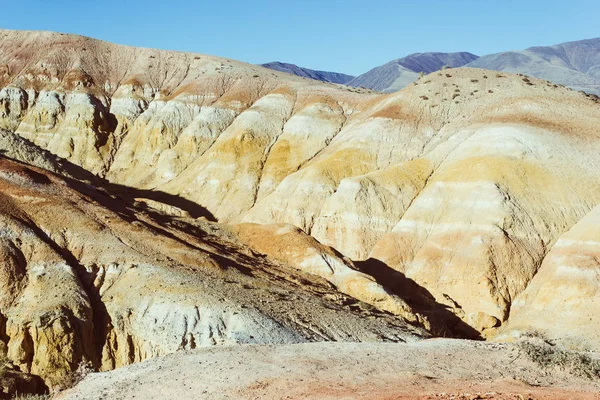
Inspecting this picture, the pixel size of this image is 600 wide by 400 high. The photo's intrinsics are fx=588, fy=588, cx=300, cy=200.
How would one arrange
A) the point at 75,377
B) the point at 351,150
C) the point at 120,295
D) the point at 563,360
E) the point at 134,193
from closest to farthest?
the point at 563,360 < the point at 75,377 < the point at 120,295 < the point at 351,150 < the point at 134,193

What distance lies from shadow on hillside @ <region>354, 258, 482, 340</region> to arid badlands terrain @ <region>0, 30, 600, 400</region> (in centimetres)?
17

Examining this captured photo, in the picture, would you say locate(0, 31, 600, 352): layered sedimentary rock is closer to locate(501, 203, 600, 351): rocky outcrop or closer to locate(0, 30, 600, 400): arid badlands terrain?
locate(0, 30, 600, 400): arid badlands terrain

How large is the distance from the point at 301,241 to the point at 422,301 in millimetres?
8115

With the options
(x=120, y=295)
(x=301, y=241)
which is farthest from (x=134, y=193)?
(x=120, y=295)

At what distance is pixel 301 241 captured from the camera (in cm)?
3453

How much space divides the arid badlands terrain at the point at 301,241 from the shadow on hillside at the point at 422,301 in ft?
0.55

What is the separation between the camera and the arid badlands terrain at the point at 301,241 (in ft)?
50.8

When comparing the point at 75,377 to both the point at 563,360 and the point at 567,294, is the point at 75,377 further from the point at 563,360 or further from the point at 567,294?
the point at 567,294

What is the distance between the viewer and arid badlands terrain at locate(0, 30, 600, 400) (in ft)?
50.8

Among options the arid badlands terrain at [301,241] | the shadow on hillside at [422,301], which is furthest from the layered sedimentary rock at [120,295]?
the shadow on hillside at [422,301]

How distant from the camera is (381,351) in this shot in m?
16.3

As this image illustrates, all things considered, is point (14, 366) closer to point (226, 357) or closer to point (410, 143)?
point (226, 357)

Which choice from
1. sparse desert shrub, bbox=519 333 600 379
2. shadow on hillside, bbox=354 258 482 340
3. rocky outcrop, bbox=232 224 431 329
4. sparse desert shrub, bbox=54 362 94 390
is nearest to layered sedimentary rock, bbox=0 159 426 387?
sparse desert shrub, bbox=54 362 94 390

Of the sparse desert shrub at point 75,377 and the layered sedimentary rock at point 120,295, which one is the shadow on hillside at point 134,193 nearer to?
the layered sedimentary rock at point 120,295
